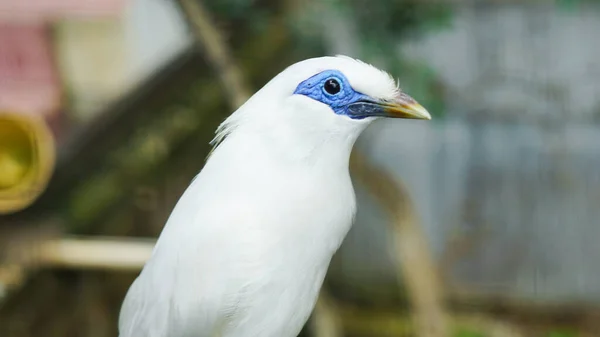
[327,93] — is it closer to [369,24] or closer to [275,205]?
[275,205]

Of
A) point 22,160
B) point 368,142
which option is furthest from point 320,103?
point 368,142

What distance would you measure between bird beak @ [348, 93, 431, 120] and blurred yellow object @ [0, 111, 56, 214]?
103 cm

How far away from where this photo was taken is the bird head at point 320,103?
0.62m

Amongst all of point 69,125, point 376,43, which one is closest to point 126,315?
point 376,43

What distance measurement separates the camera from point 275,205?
24.1 inches

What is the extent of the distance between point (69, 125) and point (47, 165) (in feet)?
1.18

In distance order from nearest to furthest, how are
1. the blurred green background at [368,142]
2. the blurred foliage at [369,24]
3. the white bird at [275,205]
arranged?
the white bird at [275,205] < the blurred foliage at [369,24] < the blurred green background at [368,142]

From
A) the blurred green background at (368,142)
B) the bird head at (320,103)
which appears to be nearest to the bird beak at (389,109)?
the bird head at (320,103)

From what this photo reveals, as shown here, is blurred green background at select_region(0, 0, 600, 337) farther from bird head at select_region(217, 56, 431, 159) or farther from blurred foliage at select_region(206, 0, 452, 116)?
bird head at select_region(217, 56, 431, 159)

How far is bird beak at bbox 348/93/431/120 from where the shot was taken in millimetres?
638

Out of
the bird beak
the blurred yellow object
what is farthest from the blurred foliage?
the bird beak

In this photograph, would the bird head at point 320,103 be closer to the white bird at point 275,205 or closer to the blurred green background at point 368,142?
the white bird at point 275,205

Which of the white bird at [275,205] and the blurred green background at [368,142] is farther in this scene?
the blurred green background at [368,142]

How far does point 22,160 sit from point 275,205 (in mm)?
1125
